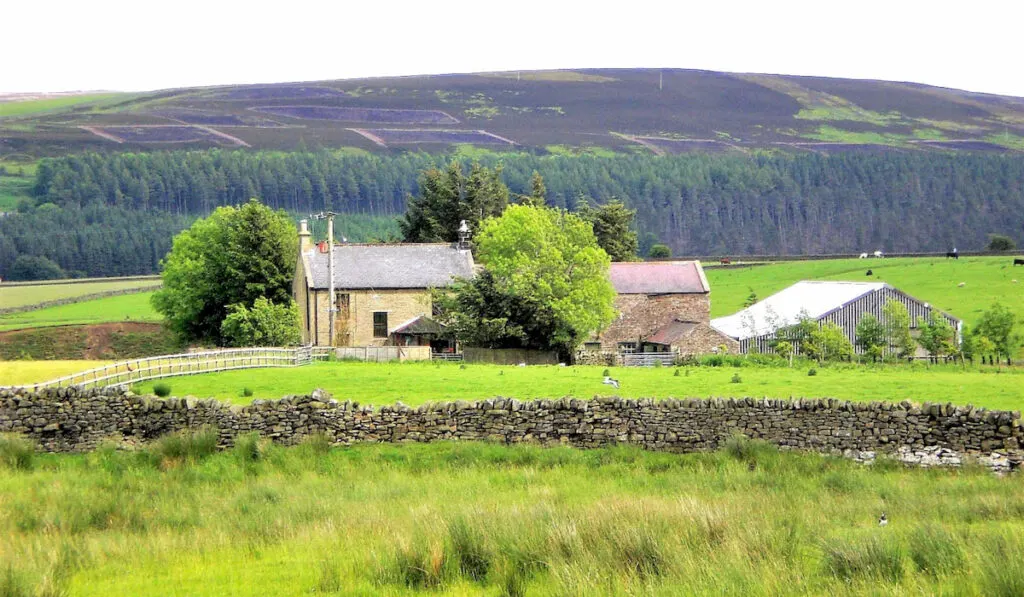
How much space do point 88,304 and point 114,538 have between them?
3466 inches

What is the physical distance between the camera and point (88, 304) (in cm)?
10044

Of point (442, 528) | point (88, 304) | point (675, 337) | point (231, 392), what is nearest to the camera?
point (442, 528)

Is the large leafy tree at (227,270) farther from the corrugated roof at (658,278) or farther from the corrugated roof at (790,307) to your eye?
the corrugated roof at (790,307)

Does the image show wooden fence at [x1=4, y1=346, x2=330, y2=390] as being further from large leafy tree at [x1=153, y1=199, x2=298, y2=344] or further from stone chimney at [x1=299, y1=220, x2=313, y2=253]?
large leafy tree at [x1=153, y1=199, x2=298, y2=344]

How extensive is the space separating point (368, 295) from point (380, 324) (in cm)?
166


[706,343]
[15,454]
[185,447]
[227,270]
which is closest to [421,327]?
[227,270]

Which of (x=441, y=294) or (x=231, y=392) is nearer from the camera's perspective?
(x=231, y=392)

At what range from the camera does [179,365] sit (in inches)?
1379

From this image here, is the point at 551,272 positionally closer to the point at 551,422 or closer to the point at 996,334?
the point at 996,334

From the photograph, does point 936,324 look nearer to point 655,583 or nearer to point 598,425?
point 598,425

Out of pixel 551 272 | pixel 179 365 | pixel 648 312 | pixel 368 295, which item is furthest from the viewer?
pixel 648 312

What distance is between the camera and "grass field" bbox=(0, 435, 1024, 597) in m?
14.1

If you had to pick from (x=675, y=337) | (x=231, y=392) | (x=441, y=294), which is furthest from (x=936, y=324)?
(x=231, y=392)

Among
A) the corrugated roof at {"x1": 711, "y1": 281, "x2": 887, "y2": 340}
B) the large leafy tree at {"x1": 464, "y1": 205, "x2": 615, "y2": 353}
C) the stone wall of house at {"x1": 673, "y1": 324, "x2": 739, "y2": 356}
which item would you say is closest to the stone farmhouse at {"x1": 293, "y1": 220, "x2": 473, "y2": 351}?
the large leafy tree at {"x1": 464, "y1": 205, "x2": 615, "y2": 353}
